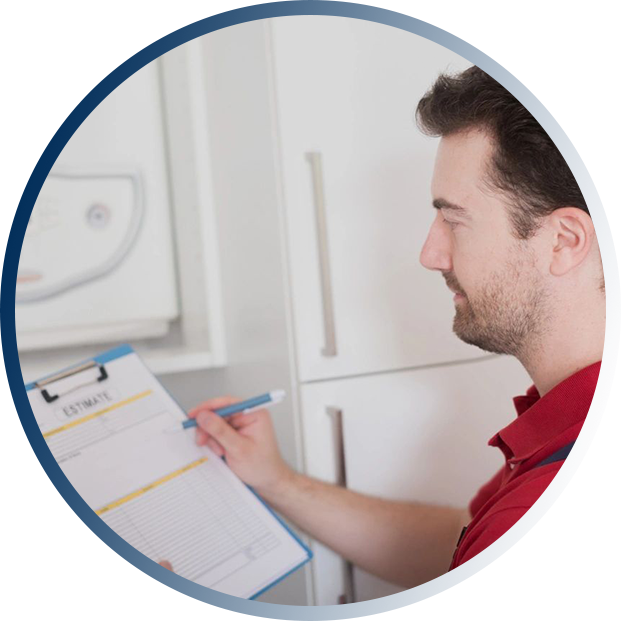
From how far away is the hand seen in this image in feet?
2.72

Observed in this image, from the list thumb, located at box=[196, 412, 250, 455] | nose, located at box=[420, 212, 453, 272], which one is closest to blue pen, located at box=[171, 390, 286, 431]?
thumb, located at box=[196, 412, 250, 455]

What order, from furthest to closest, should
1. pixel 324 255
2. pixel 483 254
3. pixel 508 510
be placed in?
1. pixel 324 255
2. pixel 483 254
3. pixel 508 510

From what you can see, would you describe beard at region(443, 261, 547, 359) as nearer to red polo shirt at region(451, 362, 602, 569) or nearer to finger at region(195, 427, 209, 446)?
red polo shirt at region(451, 362, 602, 569)

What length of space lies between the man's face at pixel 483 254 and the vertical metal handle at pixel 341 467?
217 millimetres

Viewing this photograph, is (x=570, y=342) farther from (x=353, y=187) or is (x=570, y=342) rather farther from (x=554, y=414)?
(x=353, y=187)

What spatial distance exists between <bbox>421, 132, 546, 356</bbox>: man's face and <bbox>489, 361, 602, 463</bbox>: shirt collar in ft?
0.23

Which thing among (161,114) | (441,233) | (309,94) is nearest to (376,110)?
(309,94)

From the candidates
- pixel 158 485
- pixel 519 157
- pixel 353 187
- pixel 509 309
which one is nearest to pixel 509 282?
pixel 509 309

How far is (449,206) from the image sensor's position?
0.81 m

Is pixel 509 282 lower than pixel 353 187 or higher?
lower

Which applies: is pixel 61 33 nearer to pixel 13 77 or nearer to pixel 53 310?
pixel 13 77

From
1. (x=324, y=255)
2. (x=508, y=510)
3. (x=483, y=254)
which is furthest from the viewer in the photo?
(x=324, y=255)

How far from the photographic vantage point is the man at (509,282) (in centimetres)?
73

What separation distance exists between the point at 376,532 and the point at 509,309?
35 centimetres
